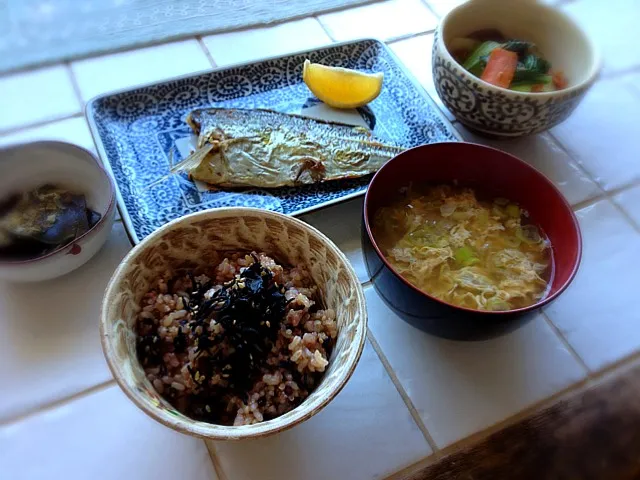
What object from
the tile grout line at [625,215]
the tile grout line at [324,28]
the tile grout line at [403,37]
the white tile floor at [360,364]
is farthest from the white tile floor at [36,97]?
the tile grout line at [625,215]

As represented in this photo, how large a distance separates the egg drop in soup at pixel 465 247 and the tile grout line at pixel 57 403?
0.45 meters

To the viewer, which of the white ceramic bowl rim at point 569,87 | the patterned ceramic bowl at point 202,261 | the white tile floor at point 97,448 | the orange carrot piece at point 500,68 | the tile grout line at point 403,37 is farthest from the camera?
the tile grout line at point 403,37

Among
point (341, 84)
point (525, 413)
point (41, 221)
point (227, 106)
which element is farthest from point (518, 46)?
point (41, 221)

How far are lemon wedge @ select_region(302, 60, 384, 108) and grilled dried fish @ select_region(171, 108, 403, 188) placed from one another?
0.07m

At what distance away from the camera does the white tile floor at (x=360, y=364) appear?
2.39 ft

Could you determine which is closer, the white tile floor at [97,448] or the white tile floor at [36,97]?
the white tile floor at [97,448]

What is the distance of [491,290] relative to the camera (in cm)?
80

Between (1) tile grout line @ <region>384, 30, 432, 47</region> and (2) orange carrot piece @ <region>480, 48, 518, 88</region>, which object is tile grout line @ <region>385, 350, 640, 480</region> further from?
(1) tile grout line @ <region>384, 30, 432, 47</region>

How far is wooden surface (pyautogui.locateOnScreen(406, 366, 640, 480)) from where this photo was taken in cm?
75

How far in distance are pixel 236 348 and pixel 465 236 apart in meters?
0.41

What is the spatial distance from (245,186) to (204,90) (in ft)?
0.87

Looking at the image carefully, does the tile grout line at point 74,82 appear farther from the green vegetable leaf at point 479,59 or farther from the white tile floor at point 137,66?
the green vegetable leaf at point 479,59

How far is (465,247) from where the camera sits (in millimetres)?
854

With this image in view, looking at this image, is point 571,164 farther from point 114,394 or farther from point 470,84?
point 114,394
